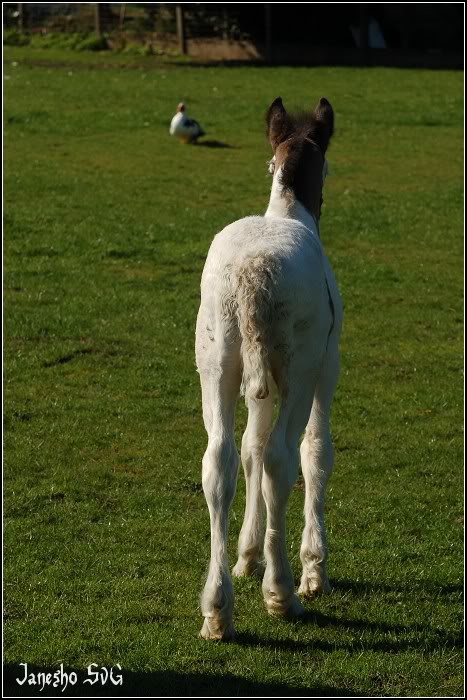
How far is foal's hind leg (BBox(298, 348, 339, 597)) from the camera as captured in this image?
21.7 feet

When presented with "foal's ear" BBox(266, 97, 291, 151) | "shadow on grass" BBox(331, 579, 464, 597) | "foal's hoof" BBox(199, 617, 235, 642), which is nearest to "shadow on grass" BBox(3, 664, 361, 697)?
"foal's hoof" BBox(199, 617, 235, 642)

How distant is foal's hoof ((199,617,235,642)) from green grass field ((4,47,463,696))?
0.07m

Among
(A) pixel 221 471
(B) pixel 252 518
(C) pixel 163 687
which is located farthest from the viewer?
(B) pixel 252 518

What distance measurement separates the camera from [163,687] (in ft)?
17.7

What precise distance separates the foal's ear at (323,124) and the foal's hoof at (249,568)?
8.77ft

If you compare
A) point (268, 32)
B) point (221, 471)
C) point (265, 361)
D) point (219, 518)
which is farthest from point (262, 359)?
point (268, 32)

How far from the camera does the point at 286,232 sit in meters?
6.14

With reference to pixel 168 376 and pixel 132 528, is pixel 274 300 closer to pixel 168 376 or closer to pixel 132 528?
pixel 132 528

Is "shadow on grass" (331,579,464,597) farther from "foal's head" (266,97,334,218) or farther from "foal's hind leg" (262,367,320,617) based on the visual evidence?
"foal's head" (266,97,334,218)

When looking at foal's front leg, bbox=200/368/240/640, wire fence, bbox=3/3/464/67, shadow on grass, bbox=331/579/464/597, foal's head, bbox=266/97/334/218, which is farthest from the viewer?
wire fence, bbox=3/3/464/67

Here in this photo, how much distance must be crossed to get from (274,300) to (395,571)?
2.20 m

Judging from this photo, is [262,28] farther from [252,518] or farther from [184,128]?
[252,518]

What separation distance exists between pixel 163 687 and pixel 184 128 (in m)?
18.5

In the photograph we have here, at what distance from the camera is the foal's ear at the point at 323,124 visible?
24.0 ft
